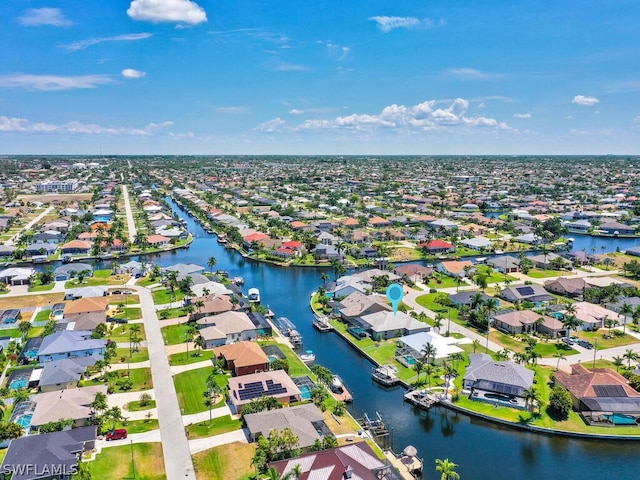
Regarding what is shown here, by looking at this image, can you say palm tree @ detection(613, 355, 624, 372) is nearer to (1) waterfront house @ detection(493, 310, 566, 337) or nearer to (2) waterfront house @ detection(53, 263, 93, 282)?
(1) waterfront house @ detection(493, 310, 566, 337)

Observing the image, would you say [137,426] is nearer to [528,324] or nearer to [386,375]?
[386,375]

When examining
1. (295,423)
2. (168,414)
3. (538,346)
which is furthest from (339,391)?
(538,346)

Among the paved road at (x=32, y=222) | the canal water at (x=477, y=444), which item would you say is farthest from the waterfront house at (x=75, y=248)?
the canal water at (x=477, y=444)

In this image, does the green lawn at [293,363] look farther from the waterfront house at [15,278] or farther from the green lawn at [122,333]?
the waterfront house at [15,278]

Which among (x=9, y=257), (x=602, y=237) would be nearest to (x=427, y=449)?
(x=9, y=257)

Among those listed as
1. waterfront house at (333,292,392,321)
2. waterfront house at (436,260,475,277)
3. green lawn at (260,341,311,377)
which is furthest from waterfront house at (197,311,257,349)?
waterfront house at (436,260,475,277)

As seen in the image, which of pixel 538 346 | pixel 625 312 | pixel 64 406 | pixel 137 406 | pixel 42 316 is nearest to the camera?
pixel 64 406

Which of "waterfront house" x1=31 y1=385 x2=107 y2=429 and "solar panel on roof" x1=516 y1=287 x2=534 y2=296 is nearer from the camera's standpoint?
"waterfront house" x1=31 y1=385 x2=107 y2=429
